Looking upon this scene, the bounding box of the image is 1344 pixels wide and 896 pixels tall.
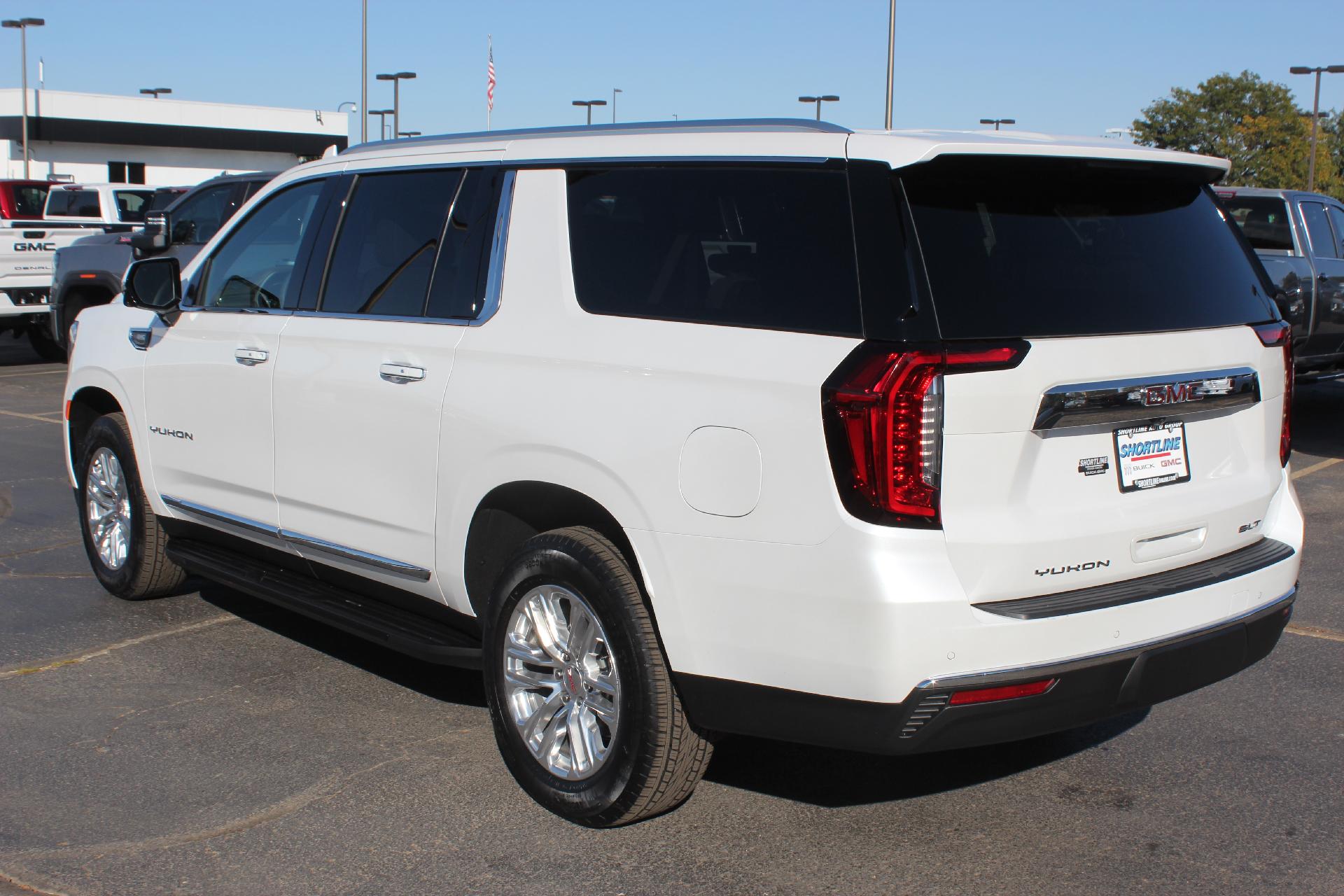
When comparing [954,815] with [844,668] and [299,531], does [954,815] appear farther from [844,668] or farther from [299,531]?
[299,531]

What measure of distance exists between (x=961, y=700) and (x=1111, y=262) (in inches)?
48.7

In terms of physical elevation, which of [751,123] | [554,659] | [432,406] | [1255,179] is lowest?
[554,659]

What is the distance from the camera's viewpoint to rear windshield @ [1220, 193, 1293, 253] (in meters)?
12.1

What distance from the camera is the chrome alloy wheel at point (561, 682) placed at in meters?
3.91

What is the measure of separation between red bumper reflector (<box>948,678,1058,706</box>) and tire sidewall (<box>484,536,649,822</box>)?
2.77 ft

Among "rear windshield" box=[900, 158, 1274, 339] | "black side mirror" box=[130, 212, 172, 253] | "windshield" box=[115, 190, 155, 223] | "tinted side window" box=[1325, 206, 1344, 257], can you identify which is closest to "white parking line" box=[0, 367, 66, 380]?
"black side mirror" box=[130, 212, 172, 253]

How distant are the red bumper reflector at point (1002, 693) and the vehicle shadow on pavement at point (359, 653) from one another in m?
2.23

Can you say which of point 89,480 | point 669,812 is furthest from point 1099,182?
point 89,480

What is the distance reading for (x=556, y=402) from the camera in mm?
3902

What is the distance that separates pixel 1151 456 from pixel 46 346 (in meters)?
16.9

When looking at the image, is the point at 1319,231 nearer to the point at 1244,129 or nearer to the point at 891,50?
the point at 891,50

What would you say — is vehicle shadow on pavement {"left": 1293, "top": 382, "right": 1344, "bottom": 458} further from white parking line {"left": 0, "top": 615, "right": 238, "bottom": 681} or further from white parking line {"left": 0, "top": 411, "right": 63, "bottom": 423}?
white parking line {"left": 0, "top": 411, "right": 63, "bottom": 423}

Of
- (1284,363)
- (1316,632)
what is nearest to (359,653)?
(1284,363)

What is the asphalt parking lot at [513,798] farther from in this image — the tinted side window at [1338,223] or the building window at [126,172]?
the building window at [126,172]
